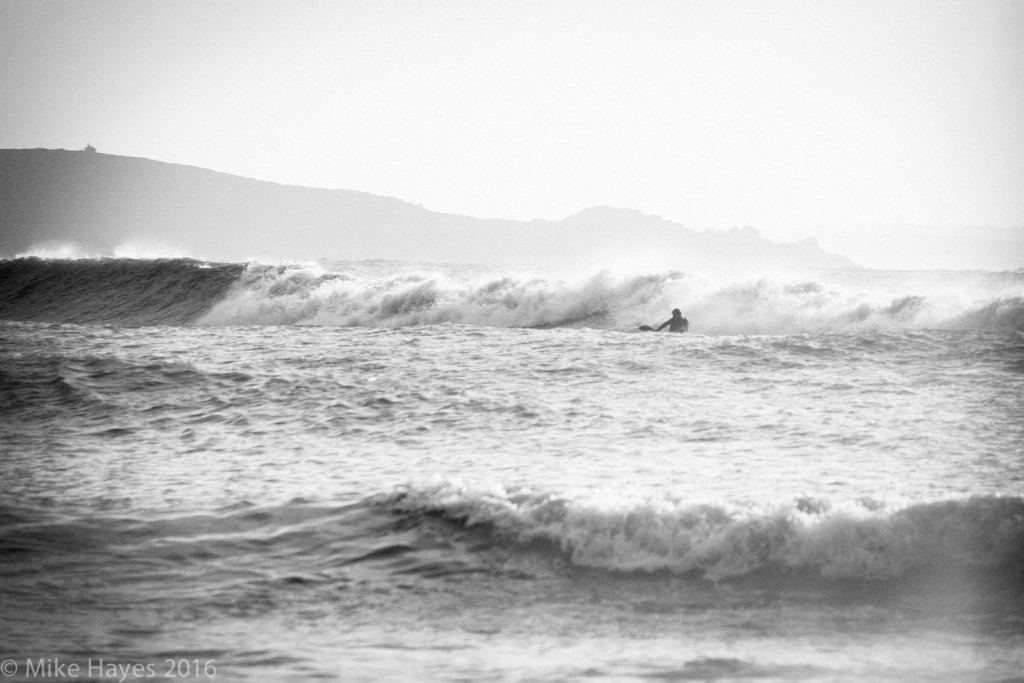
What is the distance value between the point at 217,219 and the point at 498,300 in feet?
281

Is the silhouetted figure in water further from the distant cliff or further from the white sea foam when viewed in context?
the distant cliff

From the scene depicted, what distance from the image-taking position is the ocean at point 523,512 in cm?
446

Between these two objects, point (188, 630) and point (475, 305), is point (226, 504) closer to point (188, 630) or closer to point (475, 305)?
point (188, 630)

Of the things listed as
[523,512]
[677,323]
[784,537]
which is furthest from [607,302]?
[784,537]

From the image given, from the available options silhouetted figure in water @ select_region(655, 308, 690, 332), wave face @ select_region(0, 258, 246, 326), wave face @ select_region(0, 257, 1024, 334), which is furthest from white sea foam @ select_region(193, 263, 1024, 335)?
silhouetted figure in water @ select_region(655, 308, 690, 332)

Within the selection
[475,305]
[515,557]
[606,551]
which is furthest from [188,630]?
[475,305]

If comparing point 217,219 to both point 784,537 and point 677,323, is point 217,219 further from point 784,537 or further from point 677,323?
point 784,537

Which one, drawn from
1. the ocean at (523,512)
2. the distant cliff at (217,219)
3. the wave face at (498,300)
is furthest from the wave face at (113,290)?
the distant cliff at (217,219)

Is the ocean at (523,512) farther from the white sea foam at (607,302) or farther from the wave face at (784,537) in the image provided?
the white sea foam at (607,302)

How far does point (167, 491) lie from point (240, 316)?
15.8m

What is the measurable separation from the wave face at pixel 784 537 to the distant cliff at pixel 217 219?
6985 centimetres

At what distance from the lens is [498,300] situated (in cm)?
2078

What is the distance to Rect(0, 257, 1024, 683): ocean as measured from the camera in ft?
14.6

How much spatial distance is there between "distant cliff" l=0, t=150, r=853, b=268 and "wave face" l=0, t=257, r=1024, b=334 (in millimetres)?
51253
